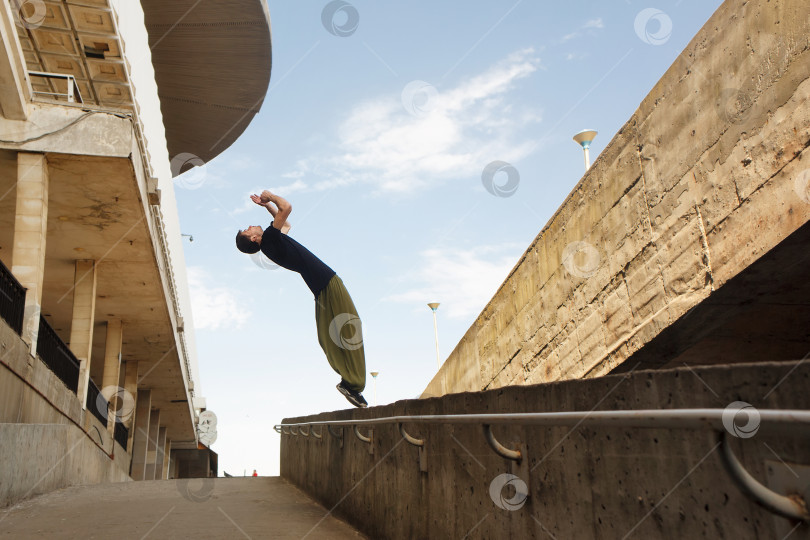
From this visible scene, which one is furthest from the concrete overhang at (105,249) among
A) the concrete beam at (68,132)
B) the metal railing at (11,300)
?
the metal railing at (11,300)

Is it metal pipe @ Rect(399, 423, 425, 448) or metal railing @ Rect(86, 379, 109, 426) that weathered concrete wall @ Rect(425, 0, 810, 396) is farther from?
metal railing @ Rect(86, 379, 109, 426)

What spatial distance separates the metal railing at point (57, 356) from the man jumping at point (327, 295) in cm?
812

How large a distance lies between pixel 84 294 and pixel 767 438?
18.6 meters

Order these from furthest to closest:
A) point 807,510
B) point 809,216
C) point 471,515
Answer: point 809,216 → point 471,515 → point 807,510

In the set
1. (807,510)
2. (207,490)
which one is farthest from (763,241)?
(207,490)

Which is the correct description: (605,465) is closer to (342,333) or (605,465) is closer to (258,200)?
(342,333)

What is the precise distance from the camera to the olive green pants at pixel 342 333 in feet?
20.2

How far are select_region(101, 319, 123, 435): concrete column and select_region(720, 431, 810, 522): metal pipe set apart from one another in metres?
21.4

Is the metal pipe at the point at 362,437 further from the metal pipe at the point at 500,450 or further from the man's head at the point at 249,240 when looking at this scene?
the metal pipe at the point at 500,450

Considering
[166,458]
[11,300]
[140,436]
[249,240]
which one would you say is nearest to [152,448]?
[140,436]

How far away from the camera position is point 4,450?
7527 millimetres

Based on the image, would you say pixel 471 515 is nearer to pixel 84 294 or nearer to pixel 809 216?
pixel 809 216

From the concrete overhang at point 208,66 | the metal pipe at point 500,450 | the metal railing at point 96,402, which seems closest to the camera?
the metal pipe at point 500,450

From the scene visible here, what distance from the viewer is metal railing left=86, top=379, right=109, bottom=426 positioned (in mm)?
17438
